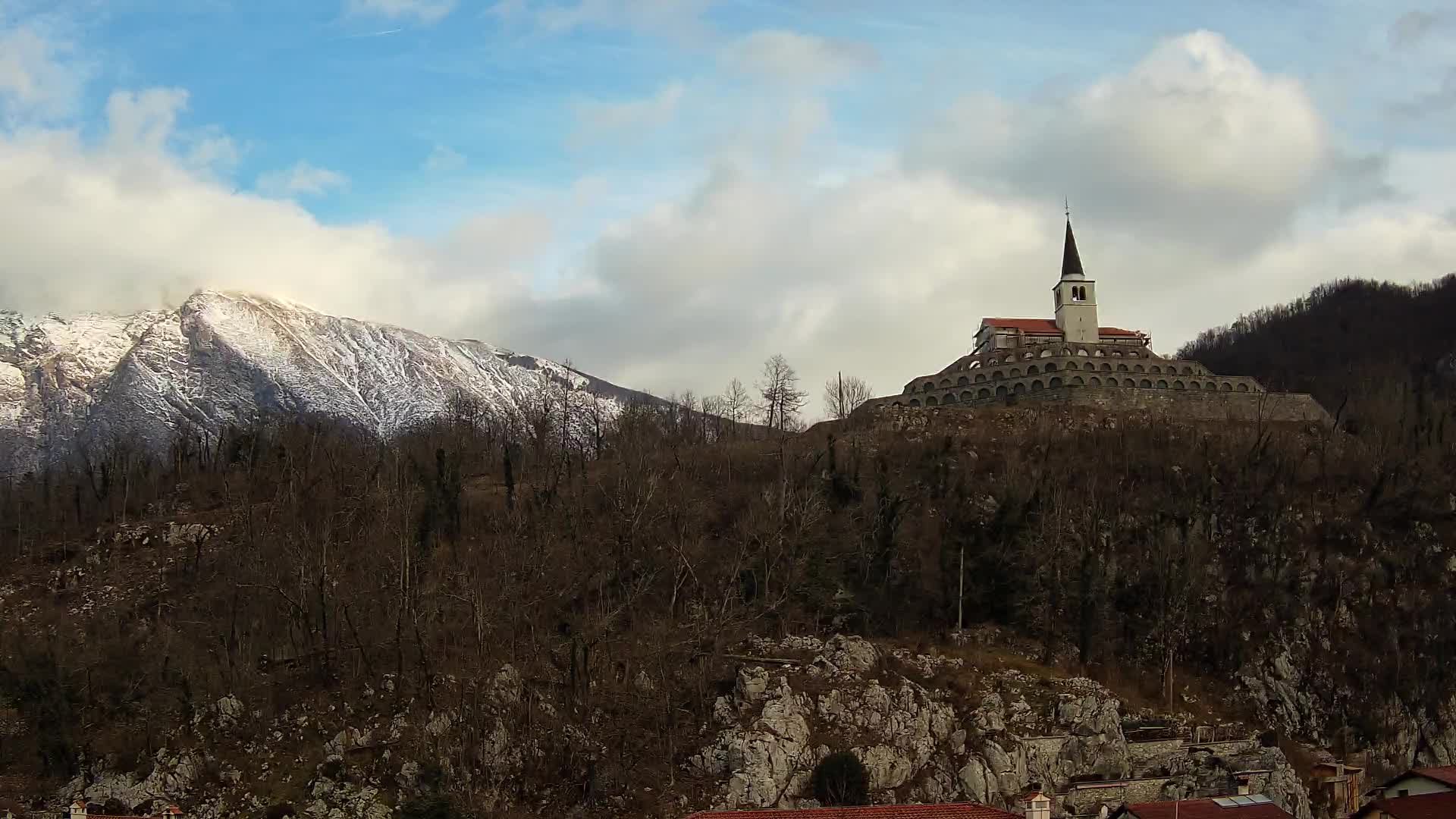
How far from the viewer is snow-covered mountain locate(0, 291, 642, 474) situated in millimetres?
154250

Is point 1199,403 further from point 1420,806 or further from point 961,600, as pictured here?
point 1420,806

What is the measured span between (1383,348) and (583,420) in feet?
261

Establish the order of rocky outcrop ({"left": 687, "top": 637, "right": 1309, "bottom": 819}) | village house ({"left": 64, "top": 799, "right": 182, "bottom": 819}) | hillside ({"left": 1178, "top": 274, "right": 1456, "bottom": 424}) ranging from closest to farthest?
village house ({"left": 64, "top": 799, "right": 182, "bottom": 819})
rocky outcrop ({"left": 687, "top": 637, "right": 1309, "bottom": 819})
hillside ({"left": 1178, "top": 274, "right": 1456, "bottom": 424})

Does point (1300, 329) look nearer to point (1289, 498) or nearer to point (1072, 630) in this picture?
point (1289, 498)

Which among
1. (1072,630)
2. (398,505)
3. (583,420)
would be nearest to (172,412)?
(583,420)

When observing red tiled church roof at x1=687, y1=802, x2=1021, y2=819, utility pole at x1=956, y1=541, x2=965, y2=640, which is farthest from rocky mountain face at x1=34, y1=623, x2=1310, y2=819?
red tiled church roof at x1=687, y1=802, x2=1021, y2=819

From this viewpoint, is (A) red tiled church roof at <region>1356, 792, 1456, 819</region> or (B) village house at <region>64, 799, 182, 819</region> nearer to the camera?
(A) red tiled church roof at <region>1356, 792, 1456, 819</region>

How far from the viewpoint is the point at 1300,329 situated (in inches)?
5782

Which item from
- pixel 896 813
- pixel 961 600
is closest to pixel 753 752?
pixel 896 813

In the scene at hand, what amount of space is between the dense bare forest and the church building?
6.78 meters

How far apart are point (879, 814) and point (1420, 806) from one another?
51.6ft

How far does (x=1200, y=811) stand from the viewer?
41.1 metres

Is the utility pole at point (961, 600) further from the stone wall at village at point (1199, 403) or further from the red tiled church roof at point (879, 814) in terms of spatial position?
the stone wall at village at point (1199, 403)

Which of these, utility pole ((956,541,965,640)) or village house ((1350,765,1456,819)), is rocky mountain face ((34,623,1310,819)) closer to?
village house ((1350,765,1456,819))
